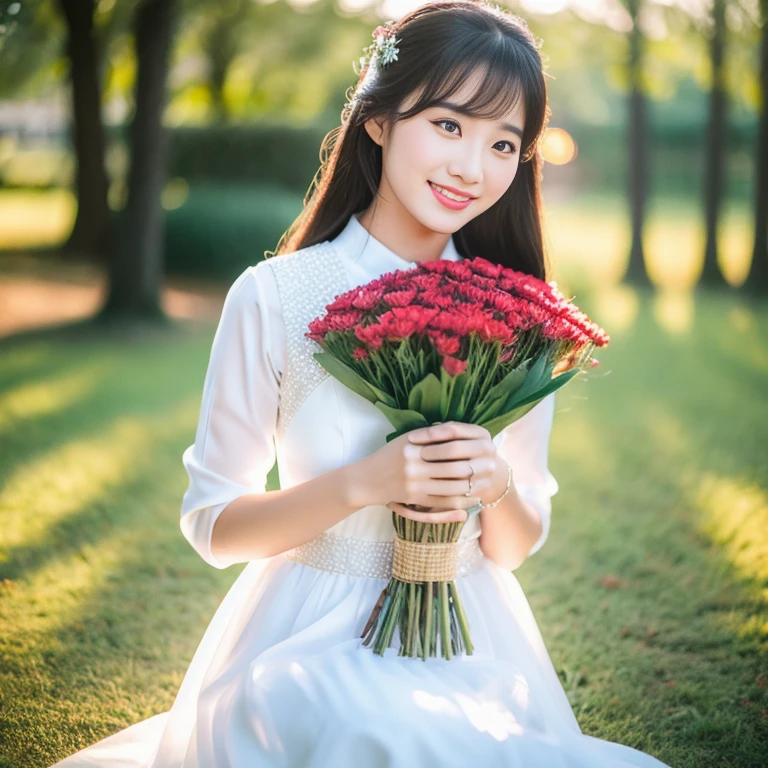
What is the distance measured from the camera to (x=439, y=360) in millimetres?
1802

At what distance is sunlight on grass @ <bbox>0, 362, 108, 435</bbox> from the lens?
7.09 m

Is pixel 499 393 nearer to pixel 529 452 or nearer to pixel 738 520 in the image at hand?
pixel 529 452

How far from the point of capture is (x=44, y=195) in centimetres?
2581

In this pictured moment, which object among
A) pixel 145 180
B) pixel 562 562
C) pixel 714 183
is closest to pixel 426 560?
pixel 562 562

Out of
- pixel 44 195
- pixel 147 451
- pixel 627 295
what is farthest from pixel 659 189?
pixel 147 451

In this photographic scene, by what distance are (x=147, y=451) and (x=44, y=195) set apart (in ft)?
71.0

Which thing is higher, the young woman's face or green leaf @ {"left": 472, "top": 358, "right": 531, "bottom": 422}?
the young woman's face

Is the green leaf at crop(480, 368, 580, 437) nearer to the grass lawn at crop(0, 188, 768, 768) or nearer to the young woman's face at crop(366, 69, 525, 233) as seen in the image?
the young woman's face at crop(366, 69, 525, 233)

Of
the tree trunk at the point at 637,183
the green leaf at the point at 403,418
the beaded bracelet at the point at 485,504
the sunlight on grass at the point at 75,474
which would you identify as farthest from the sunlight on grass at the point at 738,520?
the tree trunk at the point at 637,183

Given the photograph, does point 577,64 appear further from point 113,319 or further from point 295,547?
point 295,547

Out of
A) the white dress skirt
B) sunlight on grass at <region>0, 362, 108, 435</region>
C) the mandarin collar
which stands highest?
the mandarin collar

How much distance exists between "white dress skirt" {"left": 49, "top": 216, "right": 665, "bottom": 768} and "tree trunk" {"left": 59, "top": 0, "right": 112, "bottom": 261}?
42.9 feet

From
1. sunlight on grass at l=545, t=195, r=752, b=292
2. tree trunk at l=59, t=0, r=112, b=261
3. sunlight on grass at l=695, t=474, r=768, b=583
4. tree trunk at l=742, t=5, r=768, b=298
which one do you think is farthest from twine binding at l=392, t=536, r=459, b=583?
tree trunk at l=59, t=0, r=112, b=261

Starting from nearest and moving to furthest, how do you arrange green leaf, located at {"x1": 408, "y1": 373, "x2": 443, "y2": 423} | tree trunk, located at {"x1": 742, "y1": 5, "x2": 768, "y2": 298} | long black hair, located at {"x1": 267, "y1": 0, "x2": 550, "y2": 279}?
green leaf, located at {"x1": 408, "y1": 373, "x2": 443, "y2": 423}
long black hair, located at {"x1": 267, "y1": 0, "x2": 550, "y2": 279}
tree trunk, located at {"x1": 742, "y1": 5, "x2": 768, "y2": 298}
